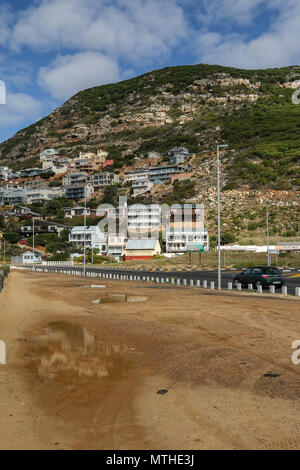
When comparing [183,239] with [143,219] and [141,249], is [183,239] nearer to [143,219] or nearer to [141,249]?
[141,249]

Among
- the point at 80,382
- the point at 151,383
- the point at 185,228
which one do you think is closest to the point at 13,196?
the point at 185,228

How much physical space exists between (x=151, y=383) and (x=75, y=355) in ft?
9.30

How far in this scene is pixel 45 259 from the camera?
323 ft

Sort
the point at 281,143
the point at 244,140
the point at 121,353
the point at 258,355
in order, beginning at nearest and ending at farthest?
the point at 258,355 → the point at 121,353 → the point at 281,143 → the point at 244,140

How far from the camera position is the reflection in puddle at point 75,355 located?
334 inches

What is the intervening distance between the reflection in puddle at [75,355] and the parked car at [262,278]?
55.2 ft

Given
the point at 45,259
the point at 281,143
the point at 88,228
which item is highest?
the point at 281,143

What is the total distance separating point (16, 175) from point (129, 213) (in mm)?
101477

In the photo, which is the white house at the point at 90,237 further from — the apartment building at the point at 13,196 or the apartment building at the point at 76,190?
the apartment building at the point at 13,196

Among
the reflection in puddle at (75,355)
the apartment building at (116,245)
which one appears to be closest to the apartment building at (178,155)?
the apartment building at (116,245)

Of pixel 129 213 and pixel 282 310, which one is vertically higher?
pixel 129 213

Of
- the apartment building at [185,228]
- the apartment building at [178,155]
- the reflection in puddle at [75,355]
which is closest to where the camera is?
the reflection in puddle at [75,355]
